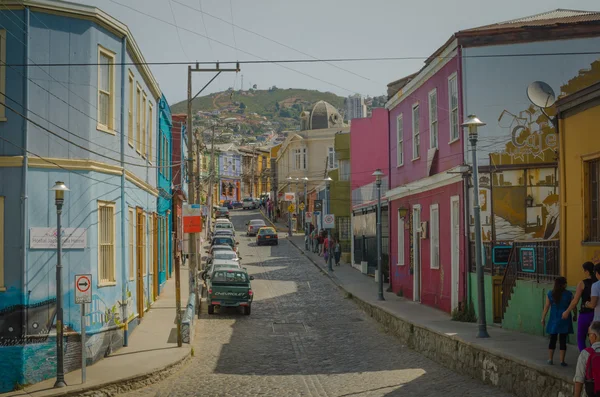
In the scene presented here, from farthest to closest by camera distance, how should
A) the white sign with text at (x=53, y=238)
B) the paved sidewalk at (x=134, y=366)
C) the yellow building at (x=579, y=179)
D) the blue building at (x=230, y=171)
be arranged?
the blue building at (x=230, y=171), the white sign with text at (x=53, y=238), the paved sidewalk at (x=134, y=366), the yellow building at (x=579, y=179)

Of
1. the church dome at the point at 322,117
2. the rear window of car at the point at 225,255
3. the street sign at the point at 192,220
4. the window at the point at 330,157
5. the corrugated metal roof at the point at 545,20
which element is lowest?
the rear window of car at the point at 225,255

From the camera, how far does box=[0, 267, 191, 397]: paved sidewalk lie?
14203 mm

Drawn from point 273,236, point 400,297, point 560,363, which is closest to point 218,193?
point 273,236

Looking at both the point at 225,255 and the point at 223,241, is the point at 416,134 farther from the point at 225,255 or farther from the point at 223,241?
the point at 223,241

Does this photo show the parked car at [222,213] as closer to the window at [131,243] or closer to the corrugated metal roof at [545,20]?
the window at [131,243]

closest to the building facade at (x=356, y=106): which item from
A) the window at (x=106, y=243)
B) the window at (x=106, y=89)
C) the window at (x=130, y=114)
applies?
the window at (x=130, y=114)

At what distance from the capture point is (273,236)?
56656mm

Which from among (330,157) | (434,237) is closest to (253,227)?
(330,157)

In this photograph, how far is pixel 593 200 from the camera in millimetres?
14211

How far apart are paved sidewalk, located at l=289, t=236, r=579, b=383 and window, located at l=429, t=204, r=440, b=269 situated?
146cm

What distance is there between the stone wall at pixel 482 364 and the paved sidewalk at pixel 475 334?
0.10m

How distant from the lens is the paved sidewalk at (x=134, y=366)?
46.6 ft

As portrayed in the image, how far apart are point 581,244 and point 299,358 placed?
727 centimetres

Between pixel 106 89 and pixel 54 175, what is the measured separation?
2.71 m
